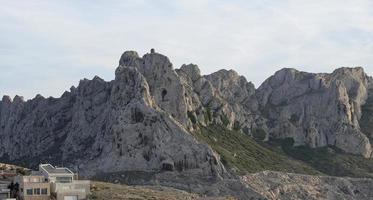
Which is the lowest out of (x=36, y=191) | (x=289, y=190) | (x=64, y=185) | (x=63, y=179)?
(x=289, y=190)

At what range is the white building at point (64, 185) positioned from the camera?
111562 mm

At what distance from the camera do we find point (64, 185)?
11238 cm

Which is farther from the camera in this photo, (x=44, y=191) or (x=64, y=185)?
(x=64, y=185)

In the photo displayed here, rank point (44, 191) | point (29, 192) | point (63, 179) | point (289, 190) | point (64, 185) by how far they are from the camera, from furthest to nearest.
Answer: point (289, 190) → point (63, 179) → point (64, 185) → point (44, 191) → point (29, 192)

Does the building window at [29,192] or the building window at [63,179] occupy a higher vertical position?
the building window at [63,179]

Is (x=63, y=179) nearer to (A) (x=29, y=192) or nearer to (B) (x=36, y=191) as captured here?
(B) (x=36, y=191)

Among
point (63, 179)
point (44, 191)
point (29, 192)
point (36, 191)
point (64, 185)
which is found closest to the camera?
point (29, 192)

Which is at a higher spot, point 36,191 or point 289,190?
point 36,191

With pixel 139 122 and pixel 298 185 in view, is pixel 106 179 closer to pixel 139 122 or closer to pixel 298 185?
pixel 139 122

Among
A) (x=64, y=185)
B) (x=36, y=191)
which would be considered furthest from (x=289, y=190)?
(x=36, y=191)

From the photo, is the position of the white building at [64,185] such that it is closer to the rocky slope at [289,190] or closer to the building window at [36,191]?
the building window at [36,191]

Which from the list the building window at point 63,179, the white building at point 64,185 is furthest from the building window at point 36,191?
the building window at point 63,179

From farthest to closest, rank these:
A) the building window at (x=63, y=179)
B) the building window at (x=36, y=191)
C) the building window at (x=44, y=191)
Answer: the building window at (x=63, y=179), the building window at (x=44, y=191), the building window at (x=36, y=191)

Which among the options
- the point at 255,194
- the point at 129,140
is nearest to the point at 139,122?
the point at 129,140
